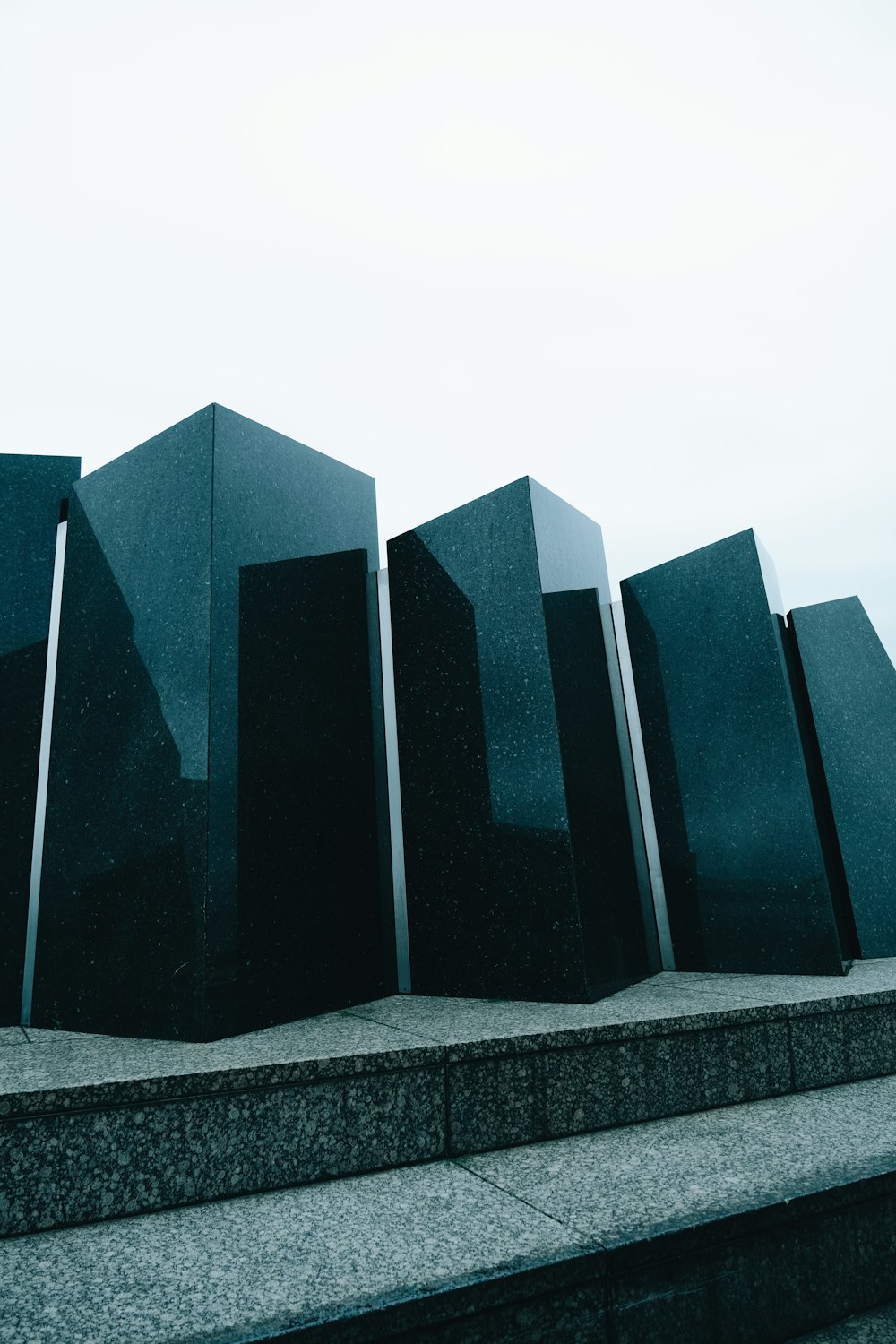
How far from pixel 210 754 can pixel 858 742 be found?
17.0 feet

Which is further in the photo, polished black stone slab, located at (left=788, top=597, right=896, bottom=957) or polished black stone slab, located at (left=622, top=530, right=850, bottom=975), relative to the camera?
polished black stone slab, located at (left=788, top=597, right=896, bottom=957)

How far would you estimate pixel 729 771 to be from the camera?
580 centimetres

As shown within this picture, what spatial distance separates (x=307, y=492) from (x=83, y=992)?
3.38 meters

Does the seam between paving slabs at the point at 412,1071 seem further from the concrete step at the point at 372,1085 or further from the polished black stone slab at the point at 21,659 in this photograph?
the polished black stone slab at the point at 21,659

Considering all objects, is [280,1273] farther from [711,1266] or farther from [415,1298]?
[711,1266]

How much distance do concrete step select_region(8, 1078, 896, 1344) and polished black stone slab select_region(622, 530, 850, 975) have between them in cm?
239

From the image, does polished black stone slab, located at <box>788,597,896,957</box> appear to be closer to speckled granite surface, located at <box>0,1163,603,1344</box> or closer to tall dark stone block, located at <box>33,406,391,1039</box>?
tall dark stone block, located at <box>33,406,391,1039</box>

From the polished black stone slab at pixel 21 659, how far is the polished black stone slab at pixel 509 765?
7.88 feet

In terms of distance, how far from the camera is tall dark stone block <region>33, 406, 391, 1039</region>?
4148mm

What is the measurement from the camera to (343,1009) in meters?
4.59

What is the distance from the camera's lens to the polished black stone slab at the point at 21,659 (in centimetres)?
462

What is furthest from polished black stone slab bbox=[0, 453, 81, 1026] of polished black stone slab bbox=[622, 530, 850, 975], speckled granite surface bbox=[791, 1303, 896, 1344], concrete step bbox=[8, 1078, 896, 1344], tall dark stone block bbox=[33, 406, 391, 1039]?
polished black stone slab bbox=[622, 530, 850, 975]

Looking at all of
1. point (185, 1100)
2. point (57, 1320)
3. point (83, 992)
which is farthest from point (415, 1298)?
point (83, 992)

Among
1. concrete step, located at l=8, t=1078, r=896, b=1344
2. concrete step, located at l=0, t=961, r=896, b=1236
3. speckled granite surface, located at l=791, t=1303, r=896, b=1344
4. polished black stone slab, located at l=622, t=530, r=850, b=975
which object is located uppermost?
polished black stone slab, located at l=622, t=530, r=850, b=975
